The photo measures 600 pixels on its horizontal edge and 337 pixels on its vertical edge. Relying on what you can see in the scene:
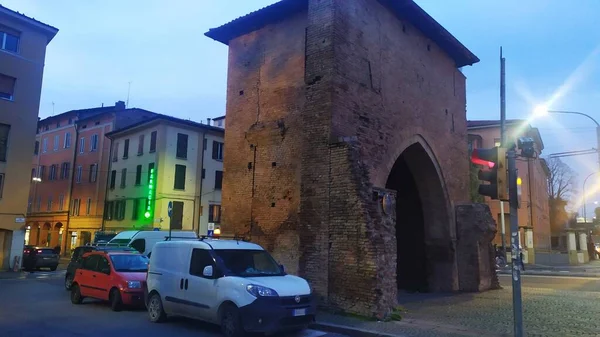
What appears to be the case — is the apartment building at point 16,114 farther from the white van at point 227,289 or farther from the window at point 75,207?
the white van at point 227,289

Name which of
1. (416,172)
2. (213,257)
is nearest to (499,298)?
(416,172)

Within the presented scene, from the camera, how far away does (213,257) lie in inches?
375

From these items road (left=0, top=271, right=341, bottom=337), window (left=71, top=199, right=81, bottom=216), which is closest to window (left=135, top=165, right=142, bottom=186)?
window (left=71, top=199, right=81, bottom=216)

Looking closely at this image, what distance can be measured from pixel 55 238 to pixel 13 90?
22929 mm

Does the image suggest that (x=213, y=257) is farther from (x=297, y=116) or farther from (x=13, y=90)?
(x=13, y=90)

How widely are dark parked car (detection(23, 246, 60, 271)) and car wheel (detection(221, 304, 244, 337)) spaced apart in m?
22.2

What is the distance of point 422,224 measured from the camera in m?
18.3

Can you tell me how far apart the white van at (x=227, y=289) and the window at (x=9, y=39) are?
72.5ft

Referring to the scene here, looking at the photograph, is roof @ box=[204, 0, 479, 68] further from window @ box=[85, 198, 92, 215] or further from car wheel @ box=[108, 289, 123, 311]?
window @ box=[85, 198, 92, 215]

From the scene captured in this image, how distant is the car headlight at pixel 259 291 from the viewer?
8.45m

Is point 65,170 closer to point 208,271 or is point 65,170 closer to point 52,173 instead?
point 52,173

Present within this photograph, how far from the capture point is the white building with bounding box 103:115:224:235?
3634 centimetres

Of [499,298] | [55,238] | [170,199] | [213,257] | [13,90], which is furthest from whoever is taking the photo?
[55,238]

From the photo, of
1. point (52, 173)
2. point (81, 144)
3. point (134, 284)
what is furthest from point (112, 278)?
point (52, 173)
